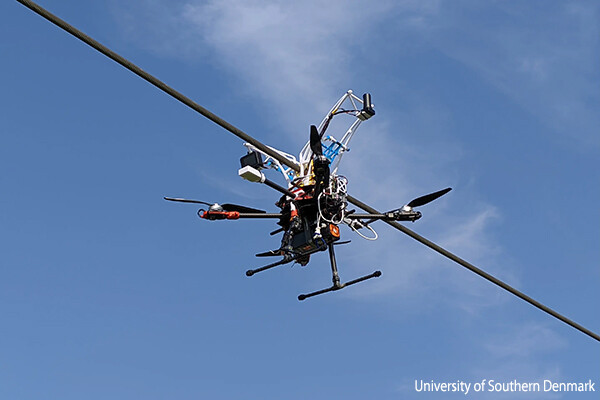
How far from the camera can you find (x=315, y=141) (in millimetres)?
15273

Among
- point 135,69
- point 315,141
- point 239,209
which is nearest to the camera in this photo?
point 135,69

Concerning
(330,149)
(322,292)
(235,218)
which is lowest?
(322,292)

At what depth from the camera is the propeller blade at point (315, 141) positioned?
49.2ft

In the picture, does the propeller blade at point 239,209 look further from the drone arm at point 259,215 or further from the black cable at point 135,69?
the black cable at point 135,69

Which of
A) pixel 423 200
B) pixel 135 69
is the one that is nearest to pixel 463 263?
pixel 423 200

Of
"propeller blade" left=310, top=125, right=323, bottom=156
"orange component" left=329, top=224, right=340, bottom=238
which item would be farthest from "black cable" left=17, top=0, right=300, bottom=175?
"orange component" left=329, top=224, right=340, bottom=238

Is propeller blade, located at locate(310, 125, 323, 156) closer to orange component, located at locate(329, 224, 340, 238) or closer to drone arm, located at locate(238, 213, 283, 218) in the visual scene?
orange component, located at locate(329, 224, 340, 238)

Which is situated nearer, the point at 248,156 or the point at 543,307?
the point at 248,156

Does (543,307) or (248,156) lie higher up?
(248,156)

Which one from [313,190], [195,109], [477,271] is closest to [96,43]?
[195,109]

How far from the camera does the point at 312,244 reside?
16.7 meters

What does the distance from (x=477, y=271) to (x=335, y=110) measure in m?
4.32

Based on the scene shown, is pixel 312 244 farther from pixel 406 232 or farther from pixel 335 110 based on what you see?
pixel 335 110

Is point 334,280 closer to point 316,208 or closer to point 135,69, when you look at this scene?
point 316,208
